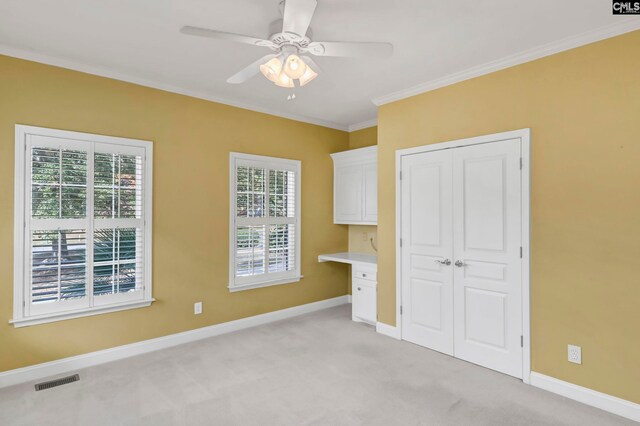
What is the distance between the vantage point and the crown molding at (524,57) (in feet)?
8.09

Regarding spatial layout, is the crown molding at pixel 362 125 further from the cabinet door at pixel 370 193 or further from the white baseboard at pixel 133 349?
the white baseboard at pixel 133 349

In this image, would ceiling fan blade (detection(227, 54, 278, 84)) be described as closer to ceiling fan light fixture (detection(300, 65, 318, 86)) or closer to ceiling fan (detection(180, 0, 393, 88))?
ceiling fan (detection(180, 0, 393, 88))

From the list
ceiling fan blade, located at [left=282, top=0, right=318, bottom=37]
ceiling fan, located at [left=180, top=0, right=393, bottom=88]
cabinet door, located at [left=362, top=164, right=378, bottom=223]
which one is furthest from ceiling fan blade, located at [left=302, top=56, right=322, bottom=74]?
cabinet door, located at [left=362, top=164, right=378, bottom=223]

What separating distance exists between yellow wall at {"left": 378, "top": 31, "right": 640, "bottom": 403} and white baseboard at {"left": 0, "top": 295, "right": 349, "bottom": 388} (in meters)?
2.94

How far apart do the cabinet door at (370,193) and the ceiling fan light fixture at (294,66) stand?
2649mm

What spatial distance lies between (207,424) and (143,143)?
105 inches

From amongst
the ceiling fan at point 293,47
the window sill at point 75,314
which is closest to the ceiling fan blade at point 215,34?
the ceiling fan at point 293,47

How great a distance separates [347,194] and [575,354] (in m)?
3.19

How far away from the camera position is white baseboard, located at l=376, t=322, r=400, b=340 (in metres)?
3.89

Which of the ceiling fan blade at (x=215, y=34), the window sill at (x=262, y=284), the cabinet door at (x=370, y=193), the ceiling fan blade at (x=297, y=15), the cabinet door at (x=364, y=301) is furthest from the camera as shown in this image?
the cabinet door at (x=370, y=193)

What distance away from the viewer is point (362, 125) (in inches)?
209

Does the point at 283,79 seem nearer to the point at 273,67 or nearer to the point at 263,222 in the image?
the point at 273,67

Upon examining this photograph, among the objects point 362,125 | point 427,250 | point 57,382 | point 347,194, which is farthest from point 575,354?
point 57,382

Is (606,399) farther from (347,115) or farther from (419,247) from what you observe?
(347,115)
